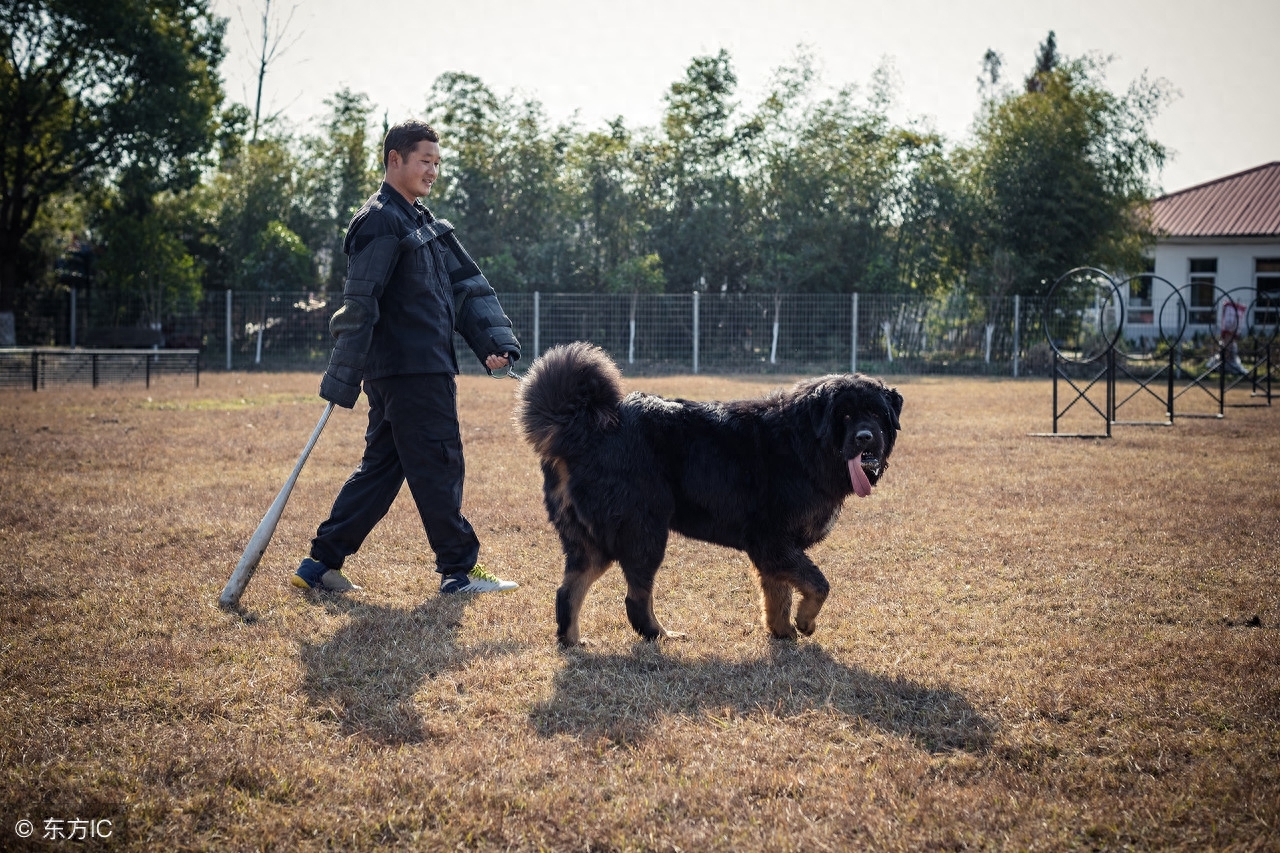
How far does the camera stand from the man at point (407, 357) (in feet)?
15.3

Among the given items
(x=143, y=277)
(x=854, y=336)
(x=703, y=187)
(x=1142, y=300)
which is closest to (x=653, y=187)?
(x=703, y=187)

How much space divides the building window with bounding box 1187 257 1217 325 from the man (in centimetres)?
3221

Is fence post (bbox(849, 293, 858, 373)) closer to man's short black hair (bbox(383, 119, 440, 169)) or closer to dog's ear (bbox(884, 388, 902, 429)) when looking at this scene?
dog's ear (bbox(884, 388, 902, 429))

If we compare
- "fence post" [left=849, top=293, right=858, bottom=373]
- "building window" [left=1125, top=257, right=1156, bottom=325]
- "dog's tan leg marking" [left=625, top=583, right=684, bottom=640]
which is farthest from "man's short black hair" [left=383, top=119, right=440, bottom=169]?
"building window" [left=1125, top=257, right=1156, bottom=325]

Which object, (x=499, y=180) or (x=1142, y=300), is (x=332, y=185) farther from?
(x=1142, y=300)

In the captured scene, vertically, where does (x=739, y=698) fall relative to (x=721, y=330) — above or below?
below

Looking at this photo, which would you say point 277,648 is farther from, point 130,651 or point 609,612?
point 609,612

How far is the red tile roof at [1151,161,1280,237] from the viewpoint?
109 ft

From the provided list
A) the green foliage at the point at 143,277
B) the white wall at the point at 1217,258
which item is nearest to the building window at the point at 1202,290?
the white wall at the point at 1217,258

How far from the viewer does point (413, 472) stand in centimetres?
486

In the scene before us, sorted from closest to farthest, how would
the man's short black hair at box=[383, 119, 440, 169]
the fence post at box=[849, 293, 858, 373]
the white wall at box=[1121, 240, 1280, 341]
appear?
the man's short black hair at box=[383, 119, 440, 169] → the fence post at box=[849, 293, 858, 373] → the white wall at box=[1121, 240, 1280, 341]

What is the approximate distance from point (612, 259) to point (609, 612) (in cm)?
2176

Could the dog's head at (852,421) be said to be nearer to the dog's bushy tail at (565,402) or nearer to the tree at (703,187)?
the dog's bushy tail at (565,402)

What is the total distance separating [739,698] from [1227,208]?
3844 cm
